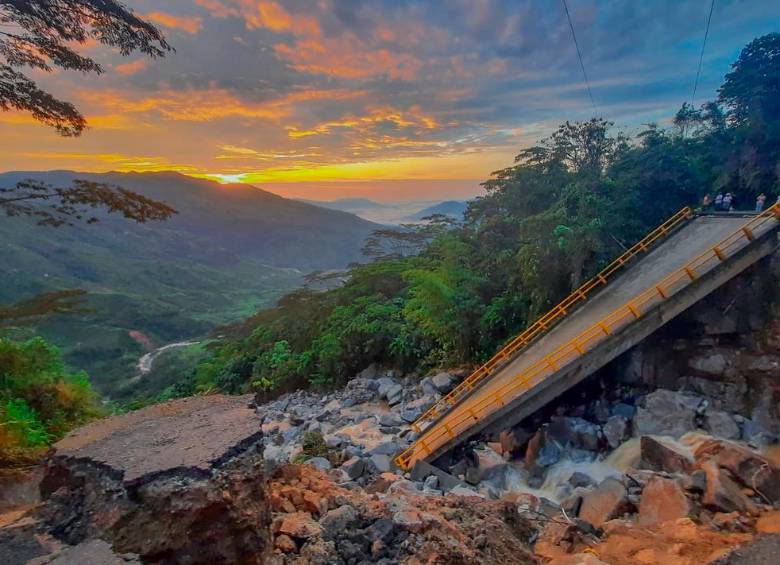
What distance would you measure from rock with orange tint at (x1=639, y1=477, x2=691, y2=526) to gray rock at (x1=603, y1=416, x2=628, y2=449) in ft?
6.67

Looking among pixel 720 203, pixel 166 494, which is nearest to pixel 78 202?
pixel 166 494

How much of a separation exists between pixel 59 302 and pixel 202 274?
316 ft

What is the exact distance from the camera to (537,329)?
464 inches

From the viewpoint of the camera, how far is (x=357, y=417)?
1218 centimetres

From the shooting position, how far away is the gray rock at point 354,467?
26.9ft

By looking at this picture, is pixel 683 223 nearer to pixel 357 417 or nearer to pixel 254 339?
pixel 357 417

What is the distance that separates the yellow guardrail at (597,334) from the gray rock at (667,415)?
1.75 metres

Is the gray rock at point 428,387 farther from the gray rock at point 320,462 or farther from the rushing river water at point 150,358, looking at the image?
the rushing river water at point 150,358

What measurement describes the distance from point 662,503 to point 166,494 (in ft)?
22.0

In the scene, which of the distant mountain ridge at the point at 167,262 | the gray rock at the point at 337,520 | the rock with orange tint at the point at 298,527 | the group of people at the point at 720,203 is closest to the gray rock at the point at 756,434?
the group of people at the point at 720,203

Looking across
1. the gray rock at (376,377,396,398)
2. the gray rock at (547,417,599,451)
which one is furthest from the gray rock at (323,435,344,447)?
the gray rock at (547,417,599,451)

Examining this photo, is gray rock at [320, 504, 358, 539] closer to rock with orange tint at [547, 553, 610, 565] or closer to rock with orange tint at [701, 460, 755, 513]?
rock with orange tint at [547, 553, 610, 565]

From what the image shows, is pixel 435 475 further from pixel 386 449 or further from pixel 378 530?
pixel 378 530

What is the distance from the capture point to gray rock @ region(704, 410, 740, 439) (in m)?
8.55
